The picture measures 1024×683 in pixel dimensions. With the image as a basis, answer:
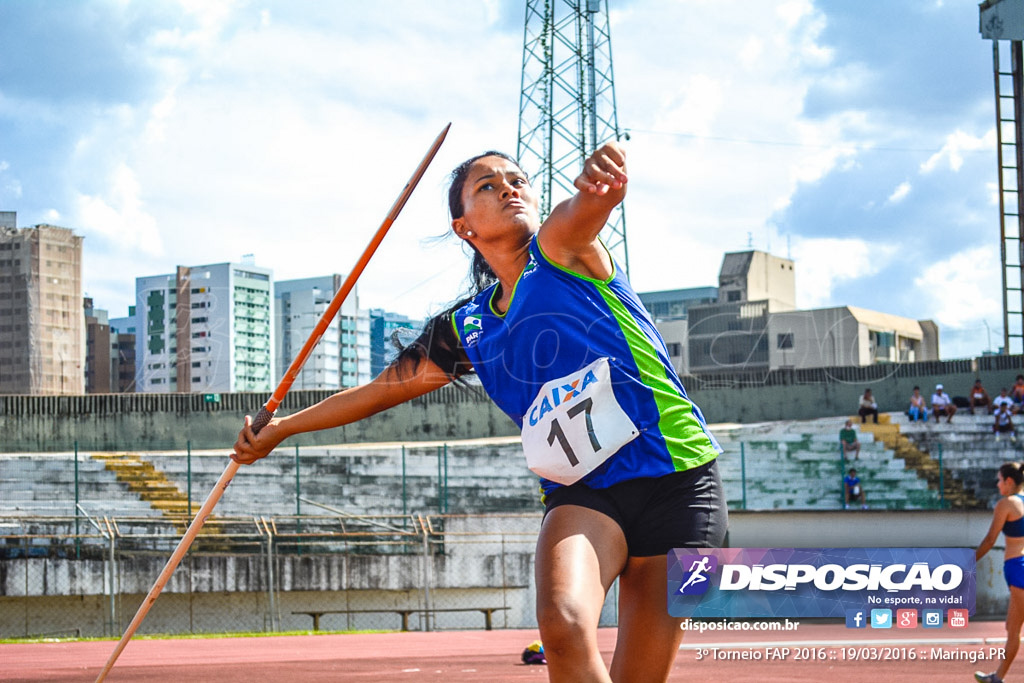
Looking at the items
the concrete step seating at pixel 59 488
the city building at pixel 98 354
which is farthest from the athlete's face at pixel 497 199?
the city building at pixel 98 354

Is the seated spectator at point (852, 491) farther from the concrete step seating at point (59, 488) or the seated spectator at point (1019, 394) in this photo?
the concrete step seating at point (59, 488)

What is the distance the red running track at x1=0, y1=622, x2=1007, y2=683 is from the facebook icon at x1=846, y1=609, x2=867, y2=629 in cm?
7

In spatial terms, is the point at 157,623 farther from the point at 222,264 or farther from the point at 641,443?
the point at 222,264

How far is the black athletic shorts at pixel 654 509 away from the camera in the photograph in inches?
125

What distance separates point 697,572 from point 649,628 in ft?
0.70

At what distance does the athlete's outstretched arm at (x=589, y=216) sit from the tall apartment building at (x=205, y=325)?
33152 mm

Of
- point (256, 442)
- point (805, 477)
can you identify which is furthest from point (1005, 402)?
point (256, 442)

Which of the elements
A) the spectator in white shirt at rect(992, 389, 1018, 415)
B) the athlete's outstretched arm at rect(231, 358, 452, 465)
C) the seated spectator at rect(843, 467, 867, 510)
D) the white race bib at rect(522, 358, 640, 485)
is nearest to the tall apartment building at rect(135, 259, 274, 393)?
the seated spectator at rect(843, 467, 867, 510)

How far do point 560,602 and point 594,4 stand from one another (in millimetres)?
31276

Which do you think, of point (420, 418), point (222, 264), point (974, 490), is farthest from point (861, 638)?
point (222, 264)

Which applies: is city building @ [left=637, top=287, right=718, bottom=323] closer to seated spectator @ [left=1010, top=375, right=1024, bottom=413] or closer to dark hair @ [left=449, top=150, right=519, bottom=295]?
seated spectator @ [left=1010, top=375, right=1024, bottom=413]

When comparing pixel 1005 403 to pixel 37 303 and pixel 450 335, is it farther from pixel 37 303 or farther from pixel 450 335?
pixel 37 303

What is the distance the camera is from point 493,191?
3582 millimetres

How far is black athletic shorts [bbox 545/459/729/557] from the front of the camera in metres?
3.17
